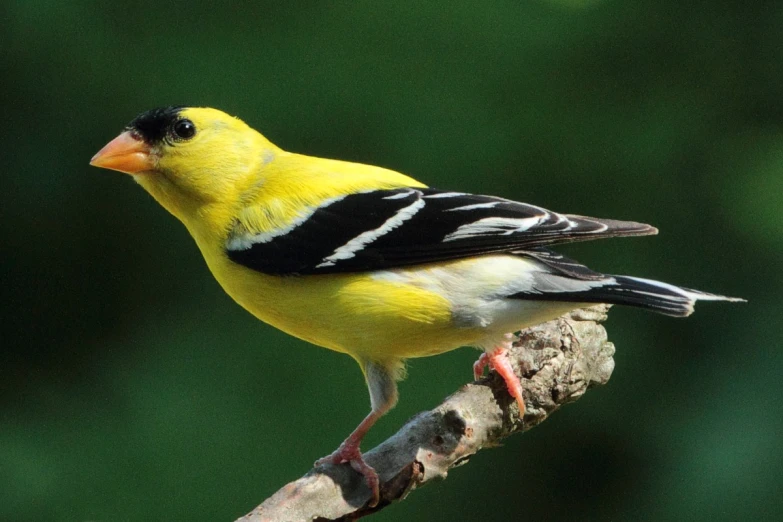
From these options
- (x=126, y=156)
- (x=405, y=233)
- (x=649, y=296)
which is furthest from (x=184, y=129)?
(x=649, y=296)

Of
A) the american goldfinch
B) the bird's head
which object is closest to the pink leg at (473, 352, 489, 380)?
the american goldfinch

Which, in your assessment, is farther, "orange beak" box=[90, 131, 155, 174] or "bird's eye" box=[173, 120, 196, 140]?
"bird's eye" box=[173, 120, 196, 140]

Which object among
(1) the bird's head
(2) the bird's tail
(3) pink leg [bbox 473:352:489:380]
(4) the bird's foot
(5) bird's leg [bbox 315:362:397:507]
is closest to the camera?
(2) the bird's tail

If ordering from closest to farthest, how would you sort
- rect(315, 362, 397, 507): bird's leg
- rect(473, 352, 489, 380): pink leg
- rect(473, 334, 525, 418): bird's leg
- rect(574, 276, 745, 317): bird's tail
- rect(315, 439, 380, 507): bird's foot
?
rect(574, 276, 745, 317): bird's tail
rect(315, 439, 380, 507): bird's foot
rect(315, 362, 397, 507): bird's leg
rect(473, 334, 525, 418): bird's leg
rect(473, 352, 489, 380): pink leg

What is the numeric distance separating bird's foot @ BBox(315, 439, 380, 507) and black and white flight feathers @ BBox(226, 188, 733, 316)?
1.68 ft

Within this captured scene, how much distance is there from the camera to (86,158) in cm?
460

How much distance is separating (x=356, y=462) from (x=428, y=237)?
2.16ft

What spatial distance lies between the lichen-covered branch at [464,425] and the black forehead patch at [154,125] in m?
1.19

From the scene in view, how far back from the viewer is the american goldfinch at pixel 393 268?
277cm

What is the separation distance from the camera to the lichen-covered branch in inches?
104

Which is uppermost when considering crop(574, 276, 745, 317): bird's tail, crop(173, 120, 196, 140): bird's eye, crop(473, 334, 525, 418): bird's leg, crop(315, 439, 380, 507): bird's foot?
crop(173, 120, 196, 140): bird's eye

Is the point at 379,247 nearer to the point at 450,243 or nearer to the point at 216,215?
the point at 450,243

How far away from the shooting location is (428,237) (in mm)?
2828

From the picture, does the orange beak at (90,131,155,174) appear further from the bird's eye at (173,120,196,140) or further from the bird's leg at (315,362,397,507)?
the bird's leg at (315,362,397,507)
